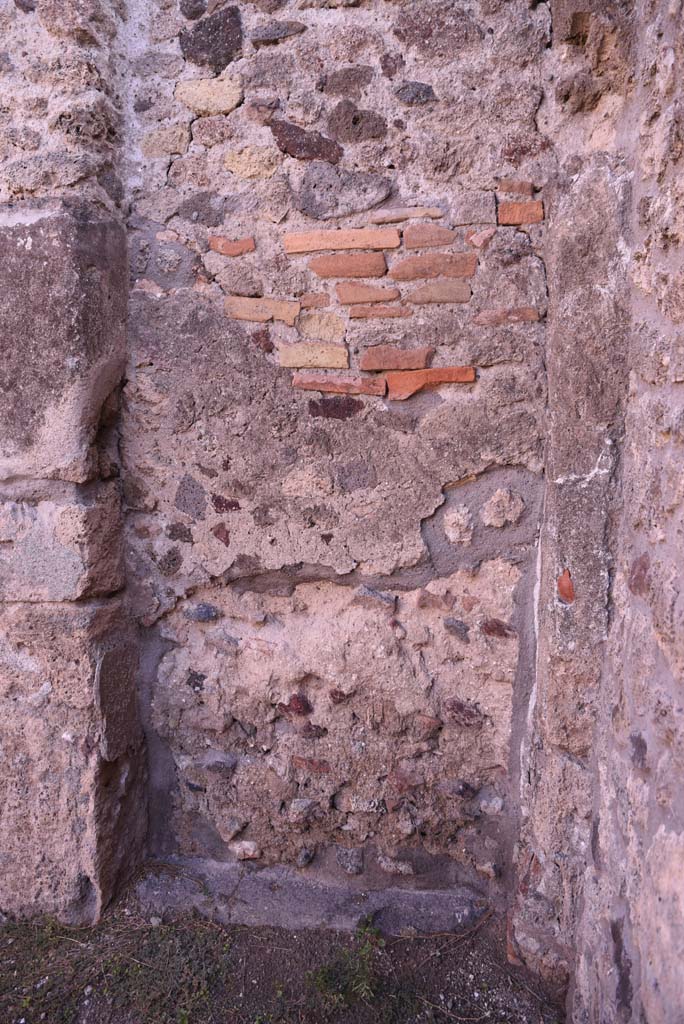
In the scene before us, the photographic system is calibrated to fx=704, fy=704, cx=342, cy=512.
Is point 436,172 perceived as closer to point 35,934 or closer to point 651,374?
point 651,374

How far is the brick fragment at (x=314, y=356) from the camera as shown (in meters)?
1.96

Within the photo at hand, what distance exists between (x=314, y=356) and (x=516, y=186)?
0.69m

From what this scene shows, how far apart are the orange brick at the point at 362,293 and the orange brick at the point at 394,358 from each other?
5.2 inches

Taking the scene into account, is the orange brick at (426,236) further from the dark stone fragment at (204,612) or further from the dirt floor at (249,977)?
the dirt floor at (249,977)

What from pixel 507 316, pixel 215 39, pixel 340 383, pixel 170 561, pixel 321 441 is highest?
pixel 215 39

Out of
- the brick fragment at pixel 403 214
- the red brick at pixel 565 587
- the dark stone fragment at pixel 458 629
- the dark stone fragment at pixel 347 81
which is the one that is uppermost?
the dark stone fragment at pixel 347 81

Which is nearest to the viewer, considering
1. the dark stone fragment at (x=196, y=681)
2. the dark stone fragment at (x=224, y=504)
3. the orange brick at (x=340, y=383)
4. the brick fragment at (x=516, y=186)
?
the brick fragment at (x=516, y=186)

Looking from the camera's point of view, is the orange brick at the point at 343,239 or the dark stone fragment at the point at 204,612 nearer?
the orange brick at the point at 343,239

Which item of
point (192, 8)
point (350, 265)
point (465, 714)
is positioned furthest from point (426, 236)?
point (465, 714)

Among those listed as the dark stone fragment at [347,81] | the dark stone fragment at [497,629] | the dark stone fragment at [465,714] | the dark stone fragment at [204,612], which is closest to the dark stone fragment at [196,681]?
the dark stone fragment at [204,612]

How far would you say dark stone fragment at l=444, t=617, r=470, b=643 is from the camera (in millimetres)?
1991

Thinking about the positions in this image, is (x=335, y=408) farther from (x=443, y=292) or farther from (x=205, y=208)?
(x=205, y=208)

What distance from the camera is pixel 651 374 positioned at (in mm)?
1449

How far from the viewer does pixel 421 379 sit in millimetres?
1916
